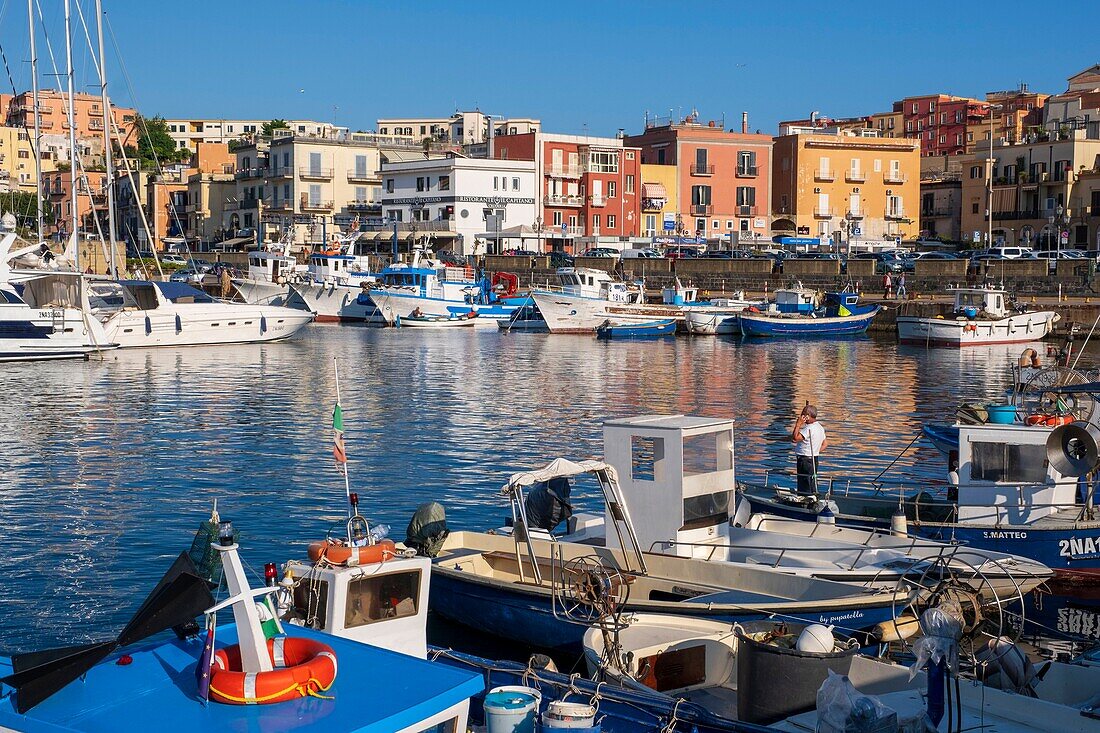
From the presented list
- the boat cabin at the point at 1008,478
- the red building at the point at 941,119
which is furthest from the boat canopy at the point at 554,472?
the red building at the point at 941,119

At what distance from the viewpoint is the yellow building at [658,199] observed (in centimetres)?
8106

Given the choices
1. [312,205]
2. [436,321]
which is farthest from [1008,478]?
[312,205]

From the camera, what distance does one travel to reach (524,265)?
7038 cm

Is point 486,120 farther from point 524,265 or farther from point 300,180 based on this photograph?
point 524,265

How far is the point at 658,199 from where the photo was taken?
81000 mm

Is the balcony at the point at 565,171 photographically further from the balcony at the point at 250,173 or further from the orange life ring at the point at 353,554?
the orange life ring at the point at 353,554

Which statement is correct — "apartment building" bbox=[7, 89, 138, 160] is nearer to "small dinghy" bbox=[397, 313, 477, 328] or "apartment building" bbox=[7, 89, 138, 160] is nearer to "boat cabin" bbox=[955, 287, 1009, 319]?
"small dinghy" bbox=[397, 313, 477, 328]

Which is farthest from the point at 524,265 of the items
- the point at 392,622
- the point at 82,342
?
the point at 392,622

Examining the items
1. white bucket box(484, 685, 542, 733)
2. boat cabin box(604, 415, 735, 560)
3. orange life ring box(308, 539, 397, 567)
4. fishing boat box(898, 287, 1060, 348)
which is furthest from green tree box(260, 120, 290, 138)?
white bucket box(484, 685, 542, 733)

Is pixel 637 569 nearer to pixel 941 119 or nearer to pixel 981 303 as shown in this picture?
pixel 981 303

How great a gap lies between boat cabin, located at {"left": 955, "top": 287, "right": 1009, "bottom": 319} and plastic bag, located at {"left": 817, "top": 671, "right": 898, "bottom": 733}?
4608cm

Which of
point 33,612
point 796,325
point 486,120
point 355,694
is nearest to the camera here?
point 355,694

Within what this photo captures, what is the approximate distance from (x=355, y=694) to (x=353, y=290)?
2258 inches

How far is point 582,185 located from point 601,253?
10.8m
